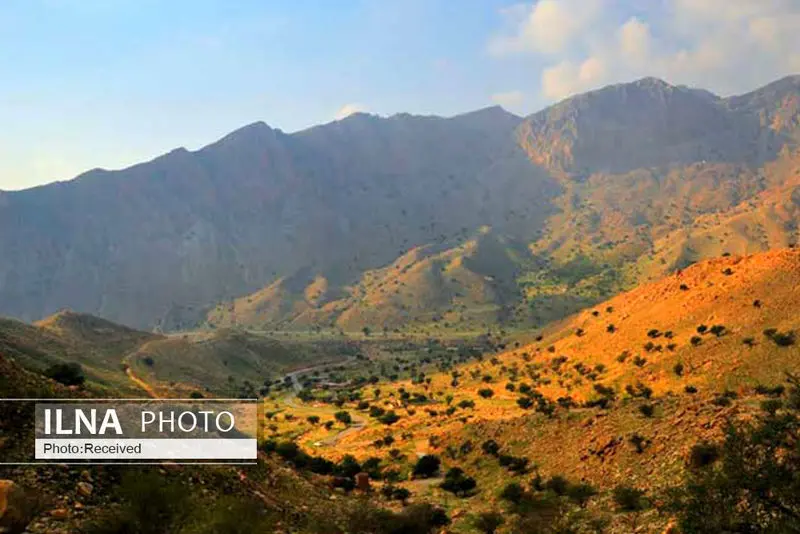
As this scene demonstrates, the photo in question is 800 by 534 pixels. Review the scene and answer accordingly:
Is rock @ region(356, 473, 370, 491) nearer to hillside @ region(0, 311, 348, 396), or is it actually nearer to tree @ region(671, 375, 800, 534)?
tree @ region(671, 375, 800, 534)

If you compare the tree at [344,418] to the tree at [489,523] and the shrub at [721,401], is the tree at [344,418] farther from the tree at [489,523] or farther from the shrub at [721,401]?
the shrub at [721,401]

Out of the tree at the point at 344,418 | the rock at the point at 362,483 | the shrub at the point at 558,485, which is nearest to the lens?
the shrub at the point at 558,485

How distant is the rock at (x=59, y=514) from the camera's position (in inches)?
595

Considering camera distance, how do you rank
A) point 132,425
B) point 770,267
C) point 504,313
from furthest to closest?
point 504,313, point 770,267, point 132,425

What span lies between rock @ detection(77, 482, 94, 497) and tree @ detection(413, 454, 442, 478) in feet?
80.1

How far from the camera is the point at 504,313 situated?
627 ft

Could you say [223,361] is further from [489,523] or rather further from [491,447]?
[489,523]

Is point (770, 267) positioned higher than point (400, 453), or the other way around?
point (770, 267)

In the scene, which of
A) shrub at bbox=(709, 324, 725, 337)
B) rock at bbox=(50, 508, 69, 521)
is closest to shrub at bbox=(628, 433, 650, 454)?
rock at bbox=(50, 508, 69, 521)

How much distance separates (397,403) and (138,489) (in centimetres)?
6300

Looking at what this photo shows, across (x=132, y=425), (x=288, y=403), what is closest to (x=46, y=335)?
(x=288, y=403)

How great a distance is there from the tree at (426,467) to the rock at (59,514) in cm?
2576

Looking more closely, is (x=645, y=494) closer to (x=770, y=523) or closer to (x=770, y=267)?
(x=770, y=523)

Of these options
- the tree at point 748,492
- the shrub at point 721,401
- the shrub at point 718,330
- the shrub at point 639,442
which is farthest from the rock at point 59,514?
the shrub at point 718,330
